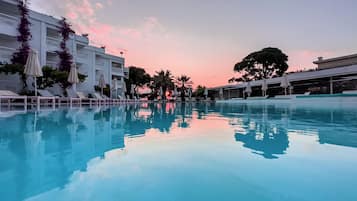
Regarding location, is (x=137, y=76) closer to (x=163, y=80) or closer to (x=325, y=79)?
(x=163, y=80)

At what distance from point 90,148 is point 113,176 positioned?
135 cm

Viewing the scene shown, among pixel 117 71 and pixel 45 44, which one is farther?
pixel 117 71

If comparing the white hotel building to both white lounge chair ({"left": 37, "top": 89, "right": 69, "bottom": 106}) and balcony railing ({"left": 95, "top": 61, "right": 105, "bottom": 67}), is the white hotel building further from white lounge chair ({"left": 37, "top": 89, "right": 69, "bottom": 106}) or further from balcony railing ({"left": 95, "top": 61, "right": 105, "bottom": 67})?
white lounge chair ({"left": 37, "top": 89, "right": 69, "bottom": 106})

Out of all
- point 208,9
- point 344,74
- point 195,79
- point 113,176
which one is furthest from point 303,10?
point 195,79

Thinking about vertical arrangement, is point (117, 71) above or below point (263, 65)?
below

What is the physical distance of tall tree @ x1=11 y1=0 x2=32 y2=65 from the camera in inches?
567

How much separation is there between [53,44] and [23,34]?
2608 mm

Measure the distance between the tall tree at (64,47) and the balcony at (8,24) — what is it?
3513mm

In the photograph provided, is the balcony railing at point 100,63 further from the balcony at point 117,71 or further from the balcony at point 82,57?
the balcony at point 82,57

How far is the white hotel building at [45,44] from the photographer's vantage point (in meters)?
14.0

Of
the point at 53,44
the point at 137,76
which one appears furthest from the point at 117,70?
the point at 53,44

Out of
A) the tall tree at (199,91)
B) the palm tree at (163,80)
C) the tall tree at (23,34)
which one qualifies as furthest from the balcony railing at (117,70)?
the tall tree at (199,91)

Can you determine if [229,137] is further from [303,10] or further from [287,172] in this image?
[303,10]

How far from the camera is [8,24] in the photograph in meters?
13.9
